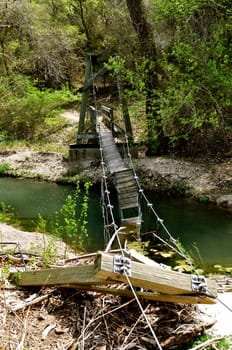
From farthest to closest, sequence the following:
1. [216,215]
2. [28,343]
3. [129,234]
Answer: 1. [216,215]
2. [129,234]
3. [28,343]

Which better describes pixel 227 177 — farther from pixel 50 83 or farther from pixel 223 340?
pixel 50 83

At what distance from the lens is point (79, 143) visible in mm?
9930

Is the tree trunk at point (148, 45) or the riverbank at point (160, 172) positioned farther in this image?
the tree trunk at point (148, 45)

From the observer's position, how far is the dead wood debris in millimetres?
1672

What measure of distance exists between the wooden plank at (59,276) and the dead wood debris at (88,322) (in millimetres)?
90

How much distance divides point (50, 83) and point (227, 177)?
9901 mm

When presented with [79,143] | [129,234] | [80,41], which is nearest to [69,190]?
[79,143]

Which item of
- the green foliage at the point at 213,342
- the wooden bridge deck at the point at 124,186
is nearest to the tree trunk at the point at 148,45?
the wooden bridge deck at the point at 124,186

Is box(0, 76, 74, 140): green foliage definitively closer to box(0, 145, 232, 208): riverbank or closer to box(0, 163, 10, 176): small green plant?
box(0, 145, 232, 208): riverbank

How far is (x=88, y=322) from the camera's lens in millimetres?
1784

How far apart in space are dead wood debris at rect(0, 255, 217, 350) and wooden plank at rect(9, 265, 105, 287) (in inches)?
3.5

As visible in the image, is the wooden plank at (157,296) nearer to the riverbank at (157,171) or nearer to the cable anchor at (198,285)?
the cable anchor at (198,285)

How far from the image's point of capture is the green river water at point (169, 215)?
546cm

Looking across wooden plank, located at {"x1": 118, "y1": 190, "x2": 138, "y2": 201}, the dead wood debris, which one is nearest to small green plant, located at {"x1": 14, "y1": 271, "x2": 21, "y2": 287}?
the dead wood debris
